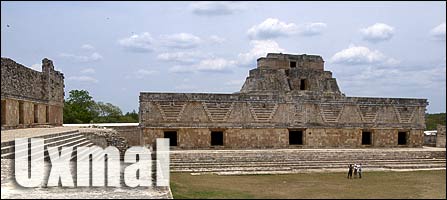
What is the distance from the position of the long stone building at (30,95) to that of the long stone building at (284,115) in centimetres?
464

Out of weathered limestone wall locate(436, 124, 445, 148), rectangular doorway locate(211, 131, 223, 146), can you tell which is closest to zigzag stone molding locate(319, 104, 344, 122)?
rectangular doorway locate(211, 131, 223, 146)

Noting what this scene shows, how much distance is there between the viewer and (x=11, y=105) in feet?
61.8

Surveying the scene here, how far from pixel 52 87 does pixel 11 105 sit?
6.97m

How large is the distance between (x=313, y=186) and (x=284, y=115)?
10713mm

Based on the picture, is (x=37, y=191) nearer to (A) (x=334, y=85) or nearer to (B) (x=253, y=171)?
(B) (x=253, y=171)

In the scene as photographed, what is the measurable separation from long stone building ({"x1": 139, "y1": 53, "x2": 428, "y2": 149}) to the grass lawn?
6.43 metres

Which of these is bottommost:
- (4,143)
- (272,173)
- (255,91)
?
(272,173)

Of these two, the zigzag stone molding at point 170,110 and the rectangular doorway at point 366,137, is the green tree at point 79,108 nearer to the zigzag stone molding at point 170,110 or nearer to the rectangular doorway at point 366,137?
the zigzag stone molding at point 170,110

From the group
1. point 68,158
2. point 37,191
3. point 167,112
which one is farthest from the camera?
point 167,112

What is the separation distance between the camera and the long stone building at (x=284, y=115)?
24781mm

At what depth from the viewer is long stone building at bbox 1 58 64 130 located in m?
18.3

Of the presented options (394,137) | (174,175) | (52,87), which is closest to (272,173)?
(174,175)

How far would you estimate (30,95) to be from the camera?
21797mm

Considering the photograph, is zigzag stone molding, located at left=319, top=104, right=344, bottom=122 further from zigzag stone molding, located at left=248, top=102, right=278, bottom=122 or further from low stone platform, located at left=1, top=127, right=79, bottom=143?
low stone platform, located at left=1, top=127, right=79, bottom=143
